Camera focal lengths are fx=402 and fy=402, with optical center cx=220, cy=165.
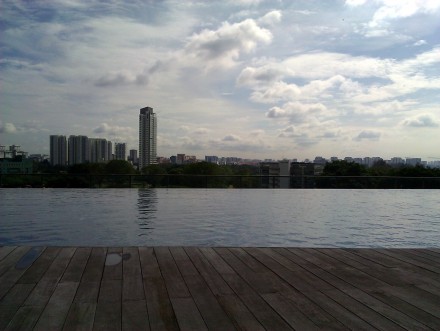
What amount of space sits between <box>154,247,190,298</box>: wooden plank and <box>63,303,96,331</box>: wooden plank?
47 cm

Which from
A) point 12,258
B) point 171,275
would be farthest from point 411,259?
point 12,258

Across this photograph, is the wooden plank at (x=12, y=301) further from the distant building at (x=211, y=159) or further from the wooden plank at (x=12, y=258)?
the distant building at (x=211, y=159)

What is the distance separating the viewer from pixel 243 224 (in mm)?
6465

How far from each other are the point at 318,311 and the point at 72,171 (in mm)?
11304

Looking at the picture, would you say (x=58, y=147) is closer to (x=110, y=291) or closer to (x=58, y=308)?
(x=110, y=291)

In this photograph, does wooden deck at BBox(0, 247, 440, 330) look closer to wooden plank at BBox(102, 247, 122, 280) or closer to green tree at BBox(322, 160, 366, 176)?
wooden plank at BBox(102, 247, 122, 280)

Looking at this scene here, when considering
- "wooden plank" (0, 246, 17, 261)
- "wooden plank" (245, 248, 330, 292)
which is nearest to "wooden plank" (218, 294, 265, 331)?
"wooden plank" (245, 248, 330, 292)

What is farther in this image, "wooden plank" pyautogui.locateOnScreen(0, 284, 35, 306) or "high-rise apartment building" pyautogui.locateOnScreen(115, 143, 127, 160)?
"high-rise apartment building" pyautogui.locateOnScreen(115, 143, 127, 160)

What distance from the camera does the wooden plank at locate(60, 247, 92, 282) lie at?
8.69 ft

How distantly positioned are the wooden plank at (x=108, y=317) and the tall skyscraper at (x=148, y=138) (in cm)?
1744

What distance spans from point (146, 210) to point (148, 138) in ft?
42.0

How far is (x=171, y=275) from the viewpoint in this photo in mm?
2768

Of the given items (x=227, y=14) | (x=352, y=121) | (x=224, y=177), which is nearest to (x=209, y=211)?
(x=227, y=14)

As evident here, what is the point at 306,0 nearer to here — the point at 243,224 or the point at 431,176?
the point at 243,224
